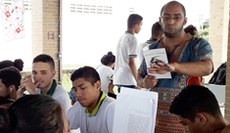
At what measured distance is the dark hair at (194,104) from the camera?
194 centimetres

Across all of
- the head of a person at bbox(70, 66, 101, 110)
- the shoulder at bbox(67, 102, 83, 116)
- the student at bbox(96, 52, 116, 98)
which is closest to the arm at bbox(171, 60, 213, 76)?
the head of a person at bbox(70, 66, 101, 110)

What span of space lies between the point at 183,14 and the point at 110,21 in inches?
288

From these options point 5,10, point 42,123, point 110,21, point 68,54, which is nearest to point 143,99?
point 42,123

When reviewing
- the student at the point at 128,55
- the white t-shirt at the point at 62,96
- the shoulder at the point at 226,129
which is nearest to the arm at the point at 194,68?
the shoulder at the point at 226,129

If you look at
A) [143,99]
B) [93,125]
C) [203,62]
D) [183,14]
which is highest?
[183,14]

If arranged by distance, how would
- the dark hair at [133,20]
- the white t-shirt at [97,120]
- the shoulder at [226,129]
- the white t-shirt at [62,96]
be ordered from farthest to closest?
1. the dark hair at [133,20]
2. the white t-shirt at [62,96]
3. the white t-shirt at [97,120]
4. the shoulder at [226,129]

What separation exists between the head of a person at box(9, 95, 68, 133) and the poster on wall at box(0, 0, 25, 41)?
623 centimetres

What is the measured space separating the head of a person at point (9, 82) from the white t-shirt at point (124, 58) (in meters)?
1.94

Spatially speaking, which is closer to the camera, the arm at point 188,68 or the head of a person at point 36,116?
the head of a person at point 36,116

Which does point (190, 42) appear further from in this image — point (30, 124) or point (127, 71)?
point (127, 71)

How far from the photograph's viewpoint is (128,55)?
503cm

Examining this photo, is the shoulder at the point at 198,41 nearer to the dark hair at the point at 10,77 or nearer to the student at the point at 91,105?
the student at the point at 91,105

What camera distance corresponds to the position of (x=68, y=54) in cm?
876

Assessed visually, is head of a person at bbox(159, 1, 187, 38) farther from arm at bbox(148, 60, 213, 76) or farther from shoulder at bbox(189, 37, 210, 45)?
arm at bbox(148, 60, 213, 76)
